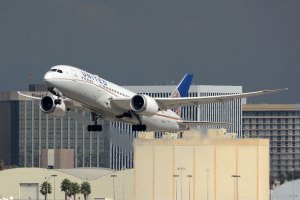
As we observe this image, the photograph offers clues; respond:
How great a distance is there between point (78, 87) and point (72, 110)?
11.3m

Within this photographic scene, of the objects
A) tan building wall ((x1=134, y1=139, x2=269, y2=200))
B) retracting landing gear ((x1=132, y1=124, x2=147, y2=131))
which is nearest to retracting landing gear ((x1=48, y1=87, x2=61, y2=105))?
retracting landing gear ((x1=132, y1=124, x2=147, y2=131))

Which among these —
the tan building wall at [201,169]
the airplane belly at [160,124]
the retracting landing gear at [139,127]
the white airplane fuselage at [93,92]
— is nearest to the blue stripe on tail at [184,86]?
the airplane belly at [160,124]

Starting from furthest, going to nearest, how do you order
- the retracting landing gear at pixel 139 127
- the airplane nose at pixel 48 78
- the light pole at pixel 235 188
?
the light pole at pixel 235 188 < the retracting landing gear at pixel 139 127 < the airplane nose at pixel 48 78

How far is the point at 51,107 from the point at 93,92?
5539 mm

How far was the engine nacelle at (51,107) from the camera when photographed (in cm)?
12319

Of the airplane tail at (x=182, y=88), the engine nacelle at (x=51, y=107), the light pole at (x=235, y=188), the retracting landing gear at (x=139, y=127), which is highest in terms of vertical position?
the airplane tail at (x=182, y=88)

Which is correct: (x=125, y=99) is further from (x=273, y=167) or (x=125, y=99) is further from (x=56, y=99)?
(x=273, y=167)

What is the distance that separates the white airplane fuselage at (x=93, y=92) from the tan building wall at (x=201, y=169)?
4157 cm

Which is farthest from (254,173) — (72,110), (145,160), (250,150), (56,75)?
(56,75)

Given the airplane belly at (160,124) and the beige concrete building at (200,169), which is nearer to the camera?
the airplane belly at (160,124)

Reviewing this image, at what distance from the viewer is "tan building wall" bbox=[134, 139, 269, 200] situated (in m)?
171

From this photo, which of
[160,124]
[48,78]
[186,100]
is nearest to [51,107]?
[48,78]

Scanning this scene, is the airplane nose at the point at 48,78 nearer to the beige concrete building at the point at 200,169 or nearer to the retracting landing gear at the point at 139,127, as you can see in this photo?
the retracting landing gear at the point at 139,127

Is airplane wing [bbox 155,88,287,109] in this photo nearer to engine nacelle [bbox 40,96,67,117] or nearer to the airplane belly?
the airplane belly
